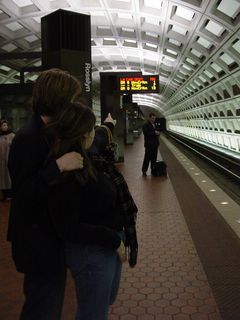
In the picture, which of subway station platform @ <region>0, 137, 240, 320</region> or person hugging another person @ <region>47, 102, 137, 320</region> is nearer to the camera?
person hugging another person @ <region>47, 102, 137, 320</region>

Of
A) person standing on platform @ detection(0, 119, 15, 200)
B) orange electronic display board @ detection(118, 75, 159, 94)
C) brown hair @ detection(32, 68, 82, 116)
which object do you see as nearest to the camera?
brown hair @ detection(32, 68, 82, 116)

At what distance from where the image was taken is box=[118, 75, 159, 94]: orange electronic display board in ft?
43.9

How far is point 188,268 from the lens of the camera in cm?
410

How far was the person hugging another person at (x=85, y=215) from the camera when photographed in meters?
1.67

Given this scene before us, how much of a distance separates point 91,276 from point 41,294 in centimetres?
26

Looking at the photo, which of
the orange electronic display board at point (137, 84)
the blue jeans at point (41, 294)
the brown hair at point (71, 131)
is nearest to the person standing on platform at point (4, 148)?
the blue jeans at point (41, 294)

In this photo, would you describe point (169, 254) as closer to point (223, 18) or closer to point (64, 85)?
point (64, 85)

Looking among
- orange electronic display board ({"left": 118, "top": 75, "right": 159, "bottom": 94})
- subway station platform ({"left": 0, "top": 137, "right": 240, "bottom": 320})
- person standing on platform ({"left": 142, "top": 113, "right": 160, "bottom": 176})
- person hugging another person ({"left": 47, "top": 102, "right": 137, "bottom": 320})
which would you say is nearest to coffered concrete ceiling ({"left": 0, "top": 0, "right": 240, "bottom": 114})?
orange electronic display board ({"left": 118, "top": 75, "right": 159, "bottom": 94})

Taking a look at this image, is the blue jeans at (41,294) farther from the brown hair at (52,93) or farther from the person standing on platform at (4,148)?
the person standing on platform at (4,148)

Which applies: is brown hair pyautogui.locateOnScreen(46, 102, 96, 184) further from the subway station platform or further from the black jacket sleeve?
the subway station platform

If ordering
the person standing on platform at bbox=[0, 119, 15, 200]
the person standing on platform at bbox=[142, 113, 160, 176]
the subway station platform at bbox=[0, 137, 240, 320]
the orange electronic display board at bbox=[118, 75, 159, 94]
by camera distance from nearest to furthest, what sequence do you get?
the subway station platform at bbox=[0, 137, 240, 320] → the person standing on platform at bbox=[0, 119, 15, 200] → the person standing on platform at bbox=[142, 113, 160, 176] → the orange electronic display board at bbox=[118, 75, 159, 94]

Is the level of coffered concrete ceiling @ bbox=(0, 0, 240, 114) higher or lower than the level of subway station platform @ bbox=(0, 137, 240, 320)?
higher

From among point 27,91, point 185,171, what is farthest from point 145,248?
point 185,171

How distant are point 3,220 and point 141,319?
3.79 meters
